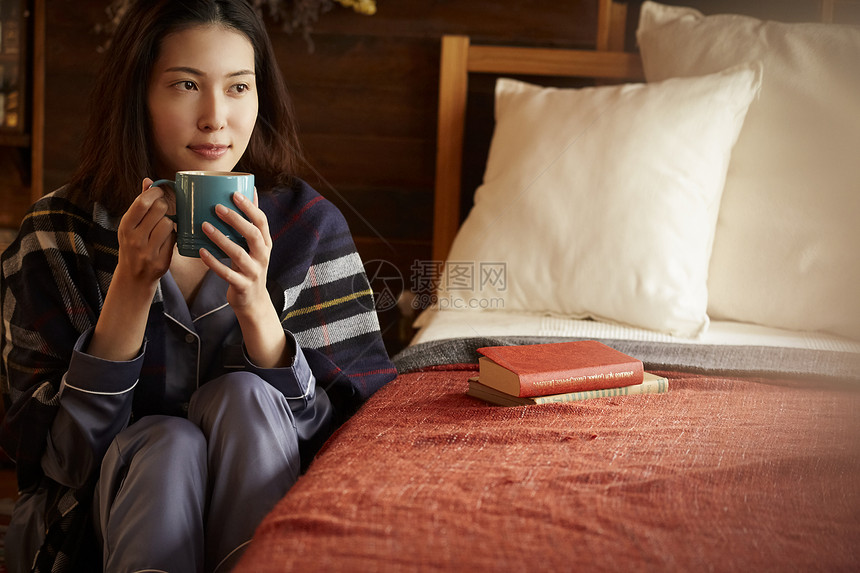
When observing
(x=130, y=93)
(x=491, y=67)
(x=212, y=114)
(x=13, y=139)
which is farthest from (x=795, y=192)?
(x=13, y=139)

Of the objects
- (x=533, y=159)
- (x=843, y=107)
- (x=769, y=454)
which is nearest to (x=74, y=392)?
(x=769, y=454)

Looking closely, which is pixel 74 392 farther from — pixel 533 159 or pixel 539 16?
pixel 539 16

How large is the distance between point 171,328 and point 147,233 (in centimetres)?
21

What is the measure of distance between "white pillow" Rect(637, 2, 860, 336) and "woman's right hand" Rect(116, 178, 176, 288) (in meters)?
1.00

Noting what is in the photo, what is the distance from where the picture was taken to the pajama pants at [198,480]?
2.72 feet

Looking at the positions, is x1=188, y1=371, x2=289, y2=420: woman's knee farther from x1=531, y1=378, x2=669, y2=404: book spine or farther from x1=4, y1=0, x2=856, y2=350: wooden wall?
x1=4, y1=0, x2=856, y2=350: wooden wall

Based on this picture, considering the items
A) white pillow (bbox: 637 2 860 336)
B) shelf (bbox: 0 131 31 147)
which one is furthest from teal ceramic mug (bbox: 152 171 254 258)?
shelf (bbox: 0 131 31 147)

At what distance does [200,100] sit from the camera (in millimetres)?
1099

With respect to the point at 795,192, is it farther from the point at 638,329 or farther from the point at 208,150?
the point at 208,150

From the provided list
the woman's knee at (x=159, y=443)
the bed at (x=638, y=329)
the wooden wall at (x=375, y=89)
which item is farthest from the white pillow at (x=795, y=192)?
the woman's knee at (x=159, y=443)

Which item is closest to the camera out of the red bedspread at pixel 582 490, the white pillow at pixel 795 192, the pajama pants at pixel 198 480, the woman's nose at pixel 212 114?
the red bedspread at pixel 582 490

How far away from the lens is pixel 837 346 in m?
1.32

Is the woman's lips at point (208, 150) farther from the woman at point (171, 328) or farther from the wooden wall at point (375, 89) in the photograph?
the wooden wall at point (375, 89)

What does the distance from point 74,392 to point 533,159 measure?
95 cm
